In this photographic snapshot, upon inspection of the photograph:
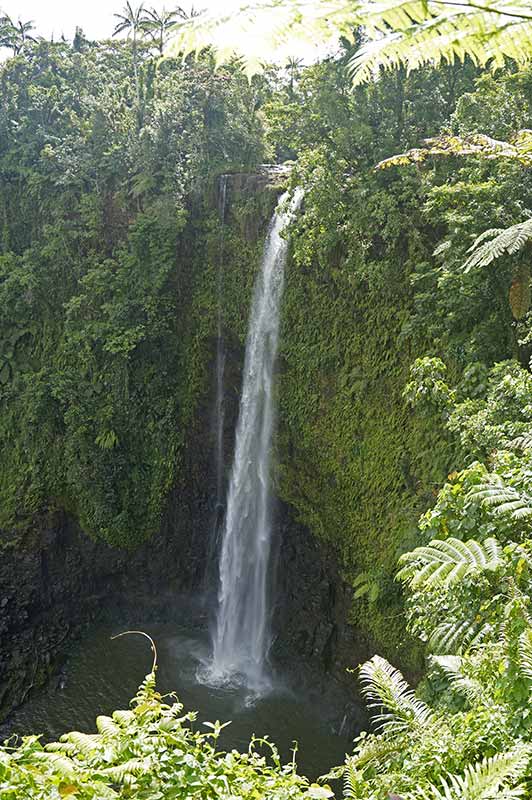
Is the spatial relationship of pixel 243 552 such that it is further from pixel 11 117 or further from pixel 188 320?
pixel 11 117

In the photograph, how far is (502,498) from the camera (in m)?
4.13

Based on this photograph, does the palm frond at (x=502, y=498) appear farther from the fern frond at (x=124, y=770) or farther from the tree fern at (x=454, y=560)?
the fern frond at (x=124, y=770)

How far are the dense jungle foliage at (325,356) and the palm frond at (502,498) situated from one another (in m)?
0.03

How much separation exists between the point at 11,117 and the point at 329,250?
1058cm

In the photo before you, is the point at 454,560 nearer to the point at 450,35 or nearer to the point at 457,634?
the point at 457,634

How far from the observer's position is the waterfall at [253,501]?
1154 centimetres

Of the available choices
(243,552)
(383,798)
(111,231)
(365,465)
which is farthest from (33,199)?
(383,798)

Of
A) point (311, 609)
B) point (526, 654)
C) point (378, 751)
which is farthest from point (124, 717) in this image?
point (311, 609)

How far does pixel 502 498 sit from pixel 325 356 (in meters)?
6.48

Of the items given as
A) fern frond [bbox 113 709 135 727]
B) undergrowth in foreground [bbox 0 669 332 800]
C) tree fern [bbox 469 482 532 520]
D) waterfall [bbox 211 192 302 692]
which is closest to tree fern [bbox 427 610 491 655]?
tree fern [bbox 469 482 532 520]

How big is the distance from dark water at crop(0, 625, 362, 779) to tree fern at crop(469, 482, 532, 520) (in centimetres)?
609

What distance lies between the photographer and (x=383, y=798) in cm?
267

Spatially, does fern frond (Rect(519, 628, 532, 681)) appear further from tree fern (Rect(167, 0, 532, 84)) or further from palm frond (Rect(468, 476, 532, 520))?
tree fern (Rect(167, 0, 532, 84))

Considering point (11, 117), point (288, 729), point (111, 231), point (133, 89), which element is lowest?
point (288, 729)
